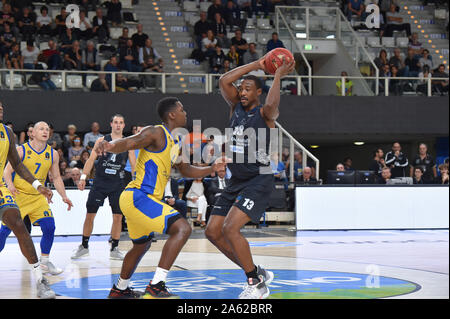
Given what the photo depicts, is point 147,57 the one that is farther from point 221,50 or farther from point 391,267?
point 391,267

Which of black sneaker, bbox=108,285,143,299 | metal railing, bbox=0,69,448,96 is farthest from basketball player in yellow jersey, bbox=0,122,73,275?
metal railing, bbox=0,69,448,96

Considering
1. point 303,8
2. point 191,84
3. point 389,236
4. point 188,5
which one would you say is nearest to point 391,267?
point 389,236

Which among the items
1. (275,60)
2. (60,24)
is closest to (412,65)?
(60,24)

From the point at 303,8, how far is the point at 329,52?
1.62m

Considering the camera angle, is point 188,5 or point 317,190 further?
point 188,5

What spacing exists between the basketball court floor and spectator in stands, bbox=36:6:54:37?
25.3ft

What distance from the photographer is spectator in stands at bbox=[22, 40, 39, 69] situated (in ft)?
56.6

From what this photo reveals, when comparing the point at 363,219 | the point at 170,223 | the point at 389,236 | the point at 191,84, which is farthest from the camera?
the point at 191,84

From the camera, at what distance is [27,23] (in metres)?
18.6

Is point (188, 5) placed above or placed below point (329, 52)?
above

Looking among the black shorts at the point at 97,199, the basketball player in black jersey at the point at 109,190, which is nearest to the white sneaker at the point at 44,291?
the basketball player in black jersey at the point at 109,190

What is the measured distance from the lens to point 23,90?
55.2 feet

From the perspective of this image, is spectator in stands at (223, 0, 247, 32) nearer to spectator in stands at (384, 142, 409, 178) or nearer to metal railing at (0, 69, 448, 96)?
metal railing at (0, 69, 448, 96)

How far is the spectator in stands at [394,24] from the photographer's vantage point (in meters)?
22.8
